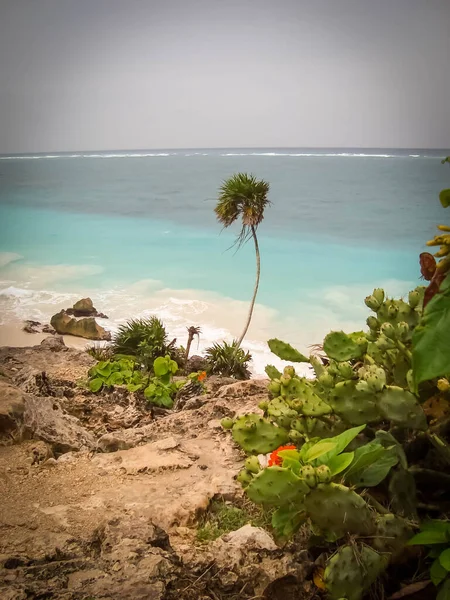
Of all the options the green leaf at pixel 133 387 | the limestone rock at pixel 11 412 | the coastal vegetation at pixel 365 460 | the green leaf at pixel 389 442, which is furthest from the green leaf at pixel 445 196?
the green leaf at pixel 133 387

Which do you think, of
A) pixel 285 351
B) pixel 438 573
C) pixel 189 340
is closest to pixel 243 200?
pixel 189 340

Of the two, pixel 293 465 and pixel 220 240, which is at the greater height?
pixel 220 240

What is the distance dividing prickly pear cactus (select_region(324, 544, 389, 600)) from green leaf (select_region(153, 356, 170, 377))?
3.49 meters

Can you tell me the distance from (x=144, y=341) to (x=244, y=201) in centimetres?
213

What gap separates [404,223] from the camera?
7.23m

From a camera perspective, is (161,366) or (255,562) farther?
(161,366)

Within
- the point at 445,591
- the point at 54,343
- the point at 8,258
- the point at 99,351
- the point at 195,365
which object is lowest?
the point at 195,365

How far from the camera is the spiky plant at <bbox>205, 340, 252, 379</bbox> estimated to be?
6.96 m

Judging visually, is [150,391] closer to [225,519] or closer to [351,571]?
[225,519]

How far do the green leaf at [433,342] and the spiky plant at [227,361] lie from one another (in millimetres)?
6046

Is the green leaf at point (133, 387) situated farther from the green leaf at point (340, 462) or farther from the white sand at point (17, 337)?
the green leaf at point (340, 462)

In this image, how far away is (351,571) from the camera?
5.66 feet

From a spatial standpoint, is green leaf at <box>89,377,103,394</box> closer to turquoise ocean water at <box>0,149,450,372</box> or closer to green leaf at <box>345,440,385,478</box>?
turquoise ocean water at <box>0,149,450,372</box>

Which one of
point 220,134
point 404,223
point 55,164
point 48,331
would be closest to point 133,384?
point 48,331
